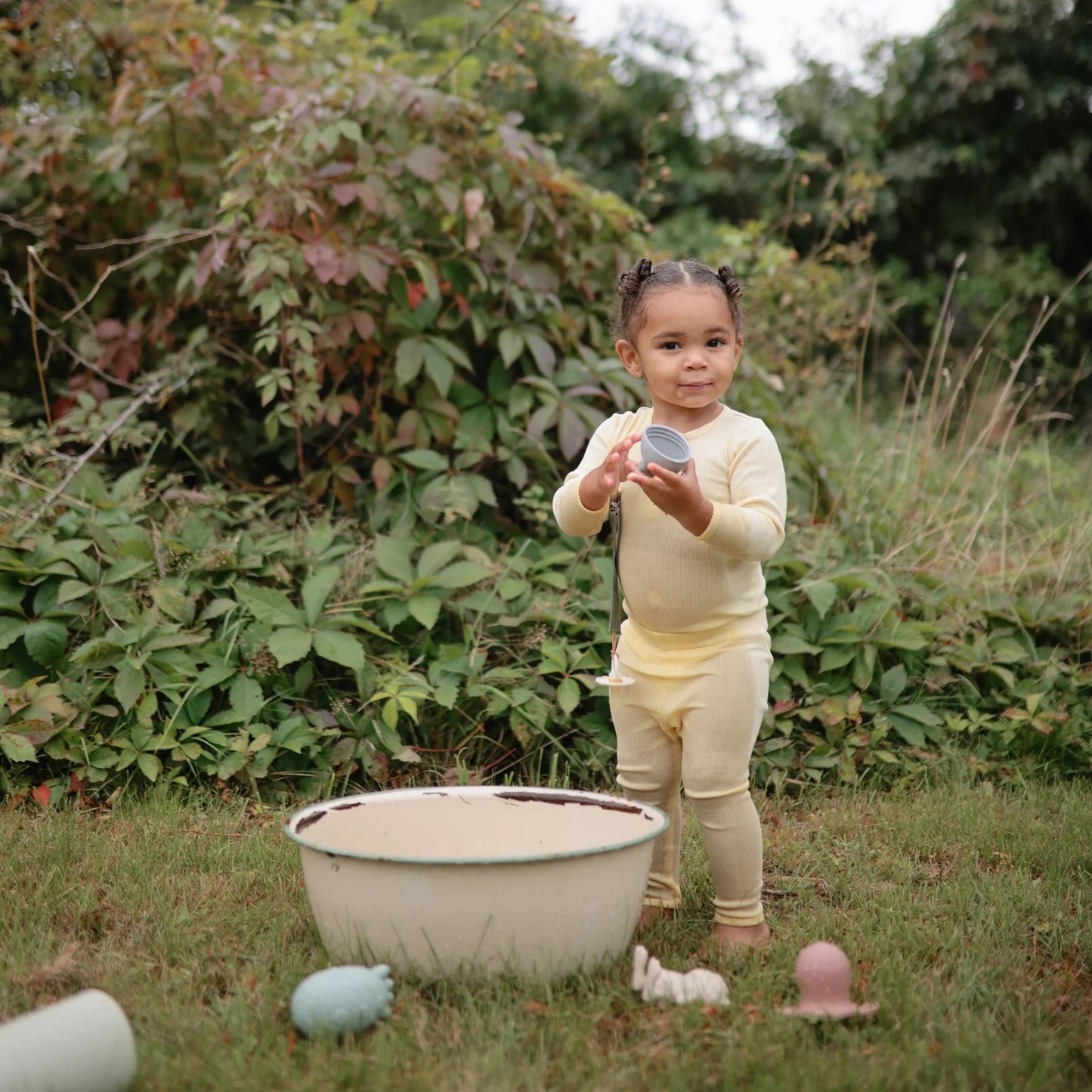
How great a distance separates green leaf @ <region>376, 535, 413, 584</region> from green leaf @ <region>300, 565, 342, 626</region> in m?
0.14

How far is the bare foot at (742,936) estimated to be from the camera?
2.18 metres

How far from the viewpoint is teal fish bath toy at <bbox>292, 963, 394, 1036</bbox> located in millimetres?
1754

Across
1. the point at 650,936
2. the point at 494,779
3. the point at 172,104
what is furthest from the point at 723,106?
the point at 650,936

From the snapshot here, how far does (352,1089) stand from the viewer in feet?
5.30

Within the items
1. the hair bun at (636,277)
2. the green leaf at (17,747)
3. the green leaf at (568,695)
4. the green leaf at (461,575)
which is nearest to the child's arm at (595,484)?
the hair bun at (636,277)

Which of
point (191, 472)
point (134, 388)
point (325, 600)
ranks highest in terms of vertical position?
point (134, 388)

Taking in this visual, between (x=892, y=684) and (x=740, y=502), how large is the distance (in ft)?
4.79

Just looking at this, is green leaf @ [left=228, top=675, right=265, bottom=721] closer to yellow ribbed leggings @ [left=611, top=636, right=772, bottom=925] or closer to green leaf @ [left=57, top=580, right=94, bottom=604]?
green leaf @ [left=57, top=580, right=94, bottom=604]

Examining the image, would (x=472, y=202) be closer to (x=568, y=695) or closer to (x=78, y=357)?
(x=78, y=357)

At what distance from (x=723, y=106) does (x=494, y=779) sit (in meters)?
7.08

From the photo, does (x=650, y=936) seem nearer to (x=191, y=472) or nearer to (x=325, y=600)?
(x=325, y=600)

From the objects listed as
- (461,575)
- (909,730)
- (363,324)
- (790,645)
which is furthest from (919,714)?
(363,324)

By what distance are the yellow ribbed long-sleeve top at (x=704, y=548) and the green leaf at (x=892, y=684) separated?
4.20 feet

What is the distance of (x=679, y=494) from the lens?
6.56 ft
